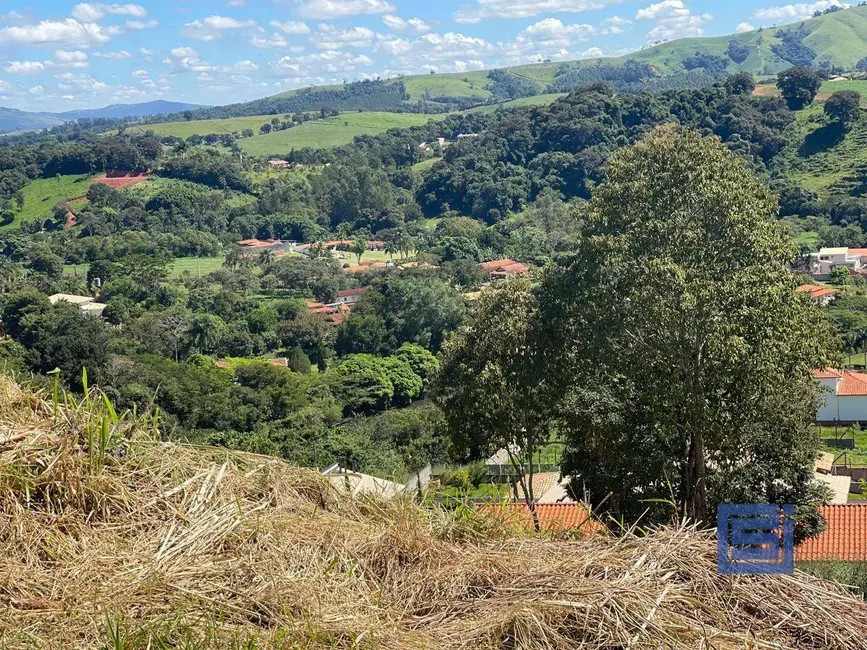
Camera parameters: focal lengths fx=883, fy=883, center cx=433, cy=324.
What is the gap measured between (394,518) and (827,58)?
15604 centimetres

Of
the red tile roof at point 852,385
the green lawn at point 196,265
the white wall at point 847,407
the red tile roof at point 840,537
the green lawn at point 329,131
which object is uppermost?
the green lawn at point 329,131

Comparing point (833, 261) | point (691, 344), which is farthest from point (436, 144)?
point (691, 344)

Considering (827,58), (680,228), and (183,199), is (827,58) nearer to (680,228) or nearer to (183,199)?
(183,199)

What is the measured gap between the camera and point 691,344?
791cm

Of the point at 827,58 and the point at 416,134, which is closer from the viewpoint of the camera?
the point at 416,134

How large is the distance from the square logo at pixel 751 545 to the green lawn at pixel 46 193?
6433cm

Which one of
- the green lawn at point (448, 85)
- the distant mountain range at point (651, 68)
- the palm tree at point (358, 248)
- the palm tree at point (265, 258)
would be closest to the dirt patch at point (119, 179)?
the palm tree at point (358, 248)

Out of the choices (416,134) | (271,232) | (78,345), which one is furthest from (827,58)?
(78,345)

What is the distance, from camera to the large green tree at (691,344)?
305 inches

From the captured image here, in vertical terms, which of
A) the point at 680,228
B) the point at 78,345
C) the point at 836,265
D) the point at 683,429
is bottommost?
the point at 836,265

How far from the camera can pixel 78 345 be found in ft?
83.7

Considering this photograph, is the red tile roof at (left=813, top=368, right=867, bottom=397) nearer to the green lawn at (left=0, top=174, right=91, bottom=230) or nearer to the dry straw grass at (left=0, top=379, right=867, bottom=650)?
the dry straw grass at (left=0, top=379, right=867, bottom=650)

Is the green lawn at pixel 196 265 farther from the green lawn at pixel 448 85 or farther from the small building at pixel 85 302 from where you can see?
the green lawn at pixel 448 85

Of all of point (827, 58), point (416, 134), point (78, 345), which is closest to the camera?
point (78, 345)
